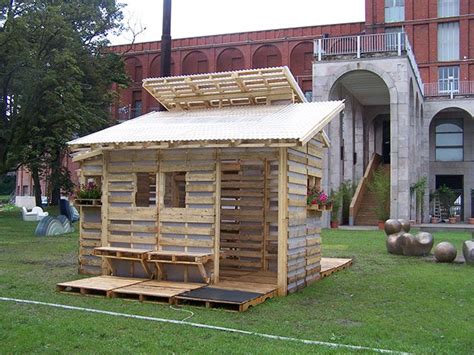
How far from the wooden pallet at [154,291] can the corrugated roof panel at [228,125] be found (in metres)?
2.64

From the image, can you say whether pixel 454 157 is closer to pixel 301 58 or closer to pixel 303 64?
pixel 303 64

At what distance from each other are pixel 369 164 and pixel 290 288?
2881 centimetres

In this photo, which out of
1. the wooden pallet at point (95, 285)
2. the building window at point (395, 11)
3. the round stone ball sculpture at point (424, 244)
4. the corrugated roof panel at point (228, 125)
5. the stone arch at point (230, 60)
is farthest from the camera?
the stone arch at point (230, 60)

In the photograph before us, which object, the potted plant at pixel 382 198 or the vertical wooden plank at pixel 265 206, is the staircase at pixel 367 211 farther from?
the vertical wooden plank at pixel 265 206

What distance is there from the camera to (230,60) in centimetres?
5422

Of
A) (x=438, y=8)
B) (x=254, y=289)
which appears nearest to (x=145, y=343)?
(x=254, y=289)

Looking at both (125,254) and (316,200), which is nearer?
(125,254)

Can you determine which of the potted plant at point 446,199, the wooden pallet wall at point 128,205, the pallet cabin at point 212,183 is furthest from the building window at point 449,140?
the wooden pallet wall at point 128,205

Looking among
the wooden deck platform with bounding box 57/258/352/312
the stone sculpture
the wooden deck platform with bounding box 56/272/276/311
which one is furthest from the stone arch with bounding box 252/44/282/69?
the wooden deck platform with bounding box 56/272/276/311

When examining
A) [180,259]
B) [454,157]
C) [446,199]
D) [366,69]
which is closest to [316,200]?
[180,259]

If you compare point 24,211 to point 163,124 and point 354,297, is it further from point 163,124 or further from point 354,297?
point 354,297

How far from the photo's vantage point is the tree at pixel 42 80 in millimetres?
28438

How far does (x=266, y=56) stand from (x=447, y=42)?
15943 millimetres

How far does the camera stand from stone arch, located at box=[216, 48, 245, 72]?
176 ft
